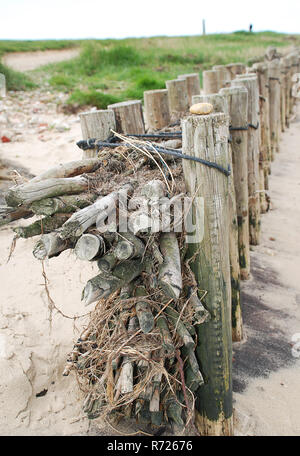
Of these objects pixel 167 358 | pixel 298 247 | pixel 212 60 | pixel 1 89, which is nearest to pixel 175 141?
pixel 167 358

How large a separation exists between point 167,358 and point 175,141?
1.53m

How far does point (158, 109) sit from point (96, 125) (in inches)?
49.6

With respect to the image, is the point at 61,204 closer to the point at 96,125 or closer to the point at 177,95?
the point at 96,125

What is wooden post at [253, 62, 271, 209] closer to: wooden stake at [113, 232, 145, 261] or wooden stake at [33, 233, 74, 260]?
wooden stake at [113, 232, 145, 261]

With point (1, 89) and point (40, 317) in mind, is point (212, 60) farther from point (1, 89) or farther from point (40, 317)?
point (40, 317)

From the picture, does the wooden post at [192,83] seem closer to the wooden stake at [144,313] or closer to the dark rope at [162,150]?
the dark rope at [162,150]

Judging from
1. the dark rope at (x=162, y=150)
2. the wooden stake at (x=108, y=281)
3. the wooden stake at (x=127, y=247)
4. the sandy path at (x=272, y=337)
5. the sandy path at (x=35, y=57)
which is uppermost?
the sandy path at (x=35, y=57)

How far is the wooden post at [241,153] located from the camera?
3.41 metres

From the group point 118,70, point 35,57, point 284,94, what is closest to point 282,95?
point 284,94

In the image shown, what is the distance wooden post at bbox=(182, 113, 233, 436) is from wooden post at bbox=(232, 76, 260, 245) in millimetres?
1933

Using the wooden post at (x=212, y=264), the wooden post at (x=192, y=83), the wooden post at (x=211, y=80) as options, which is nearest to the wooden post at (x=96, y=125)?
the wooden post at (x=212, y=264)

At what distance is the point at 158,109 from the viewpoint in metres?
3.85

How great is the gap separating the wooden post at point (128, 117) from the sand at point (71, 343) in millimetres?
1014

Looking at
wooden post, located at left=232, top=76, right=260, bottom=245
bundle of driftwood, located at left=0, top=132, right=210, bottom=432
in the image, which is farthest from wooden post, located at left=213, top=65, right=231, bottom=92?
bundle of driftwood, located at left=0, top=132, right=210, bottom=432
